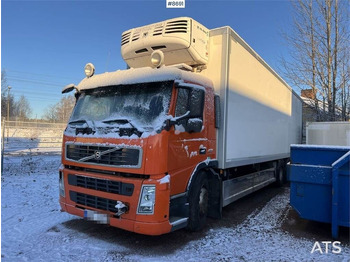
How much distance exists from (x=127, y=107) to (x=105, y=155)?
33.5 inches

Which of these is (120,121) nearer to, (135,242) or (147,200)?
(147,200)

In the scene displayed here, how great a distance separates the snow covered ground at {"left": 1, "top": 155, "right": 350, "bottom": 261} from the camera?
409cm

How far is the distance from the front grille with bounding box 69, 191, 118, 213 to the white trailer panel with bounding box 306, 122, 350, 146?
7.44 meters

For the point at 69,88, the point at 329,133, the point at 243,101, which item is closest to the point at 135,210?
the point at 69,88

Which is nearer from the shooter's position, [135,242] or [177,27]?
[135,242]

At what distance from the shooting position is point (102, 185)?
14.4ft

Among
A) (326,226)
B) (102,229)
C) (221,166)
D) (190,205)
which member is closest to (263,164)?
(326,226)

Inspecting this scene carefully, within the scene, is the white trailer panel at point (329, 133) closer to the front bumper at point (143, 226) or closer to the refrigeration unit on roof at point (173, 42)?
the refrigeration unit on roof at point (173, 42)

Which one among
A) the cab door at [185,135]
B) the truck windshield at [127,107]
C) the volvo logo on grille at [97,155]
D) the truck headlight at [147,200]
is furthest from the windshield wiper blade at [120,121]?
the truck headlight at [147,200]

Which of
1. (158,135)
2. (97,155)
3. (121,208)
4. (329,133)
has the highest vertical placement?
(329,133)

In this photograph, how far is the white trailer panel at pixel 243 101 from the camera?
17.8 feet

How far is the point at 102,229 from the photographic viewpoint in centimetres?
517

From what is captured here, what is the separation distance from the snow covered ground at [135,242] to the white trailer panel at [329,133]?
12.9 feet

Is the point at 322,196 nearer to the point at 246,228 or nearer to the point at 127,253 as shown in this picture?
the point at 246,228
